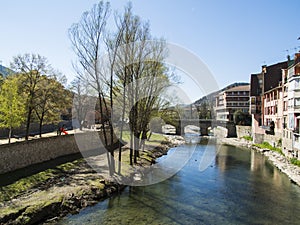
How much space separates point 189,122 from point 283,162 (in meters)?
29.7

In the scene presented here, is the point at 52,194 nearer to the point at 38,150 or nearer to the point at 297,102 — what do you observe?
the point at 38,150

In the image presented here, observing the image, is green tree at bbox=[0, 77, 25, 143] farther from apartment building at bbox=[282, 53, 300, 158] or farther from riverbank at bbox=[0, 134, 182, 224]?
apartment building at bbox=[282, 53, 300, 158]

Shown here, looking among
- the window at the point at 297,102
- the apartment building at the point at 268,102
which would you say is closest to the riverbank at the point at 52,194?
the window at the point at 297,102

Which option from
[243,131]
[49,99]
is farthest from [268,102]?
[49,99]

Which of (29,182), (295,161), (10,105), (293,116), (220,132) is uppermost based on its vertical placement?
(293,116)

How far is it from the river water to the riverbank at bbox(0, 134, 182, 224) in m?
0.61

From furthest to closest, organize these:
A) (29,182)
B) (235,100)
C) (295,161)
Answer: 1. (235,100)
2. (295,161)
3. (29,182)

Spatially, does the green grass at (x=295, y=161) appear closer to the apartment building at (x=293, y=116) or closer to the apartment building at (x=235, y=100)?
the apartment building at (x=293, y=116)

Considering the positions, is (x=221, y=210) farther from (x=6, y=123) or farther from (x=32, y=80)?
(x=32, y=80)

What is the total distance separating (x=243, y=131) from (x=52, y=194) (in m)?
38.7

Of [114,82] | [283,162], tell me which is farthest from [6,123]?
[283,162]

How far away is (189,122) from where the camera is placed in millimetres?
53250

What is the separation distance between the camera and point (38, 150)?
1861 cm

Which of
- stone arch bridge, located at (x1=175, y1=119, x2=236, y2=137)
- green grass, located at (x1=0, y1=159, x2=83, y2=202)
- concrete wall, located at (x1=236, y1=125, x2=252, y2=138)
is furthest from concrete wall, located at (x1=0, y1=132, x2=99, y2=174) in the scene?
stone arch bridge, located at (x1=175, y1=119, x2=236, y2=137)
